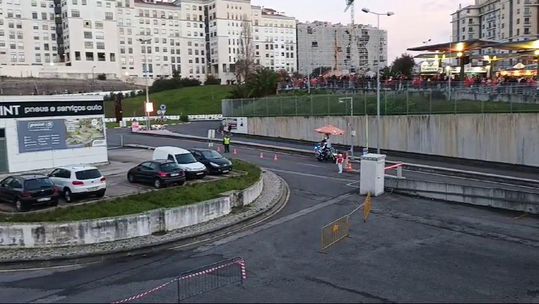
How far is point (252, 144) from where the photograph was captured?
46.2 metres

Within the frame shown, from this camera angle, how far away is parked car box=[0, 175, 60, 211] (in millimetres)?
20109

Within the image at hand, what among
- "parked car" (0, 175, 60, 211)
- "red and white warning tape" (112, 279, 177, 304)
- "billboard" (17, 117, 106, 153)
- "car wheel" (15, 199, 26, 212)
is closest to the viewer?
"red and white warning tape" (112, 279, 177, 304)

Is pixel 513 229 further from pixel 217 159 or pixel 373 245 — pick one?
pixel 217 159

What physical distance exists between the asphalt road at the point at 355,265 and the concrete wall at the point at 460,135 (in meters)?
11.7

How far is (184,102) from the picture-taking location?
9969cm

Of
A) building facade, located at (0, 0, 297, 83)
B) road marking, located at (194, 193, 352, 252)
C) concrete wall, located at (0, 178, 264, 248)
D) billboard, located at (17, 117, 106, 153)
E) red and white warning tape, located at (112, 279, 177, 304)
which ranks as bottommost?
road marking, located at (194, 193, 352, 252)

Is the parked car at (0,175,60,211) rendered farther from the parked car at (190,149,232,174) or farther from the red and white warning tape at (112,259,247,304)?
the parked car at (190,149,232,174)

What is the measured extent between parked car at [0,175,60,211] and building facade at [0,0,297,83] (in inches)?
3005

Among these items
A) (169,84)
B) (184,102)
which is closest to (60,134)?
(184,102)

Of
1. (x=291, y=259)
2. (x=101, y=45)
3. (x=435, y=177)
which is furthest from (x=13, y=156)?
(x=101, y=45)

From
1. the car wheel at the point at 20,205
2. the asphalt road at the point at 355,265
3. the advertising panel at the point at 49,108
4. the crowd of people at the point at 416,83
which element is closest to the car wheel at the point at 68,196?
the car wheel at the point at 20,205

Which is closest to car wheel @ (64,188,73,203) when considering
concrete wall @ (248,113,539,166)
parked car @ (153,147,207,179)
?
parked car @ (153,147,207,179)

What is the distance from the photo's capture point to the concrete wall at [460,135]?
31594 mm

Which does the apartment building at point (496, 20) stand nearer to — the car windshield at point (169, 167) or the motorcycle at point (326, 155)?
the motorcycle at point (326, 155)
